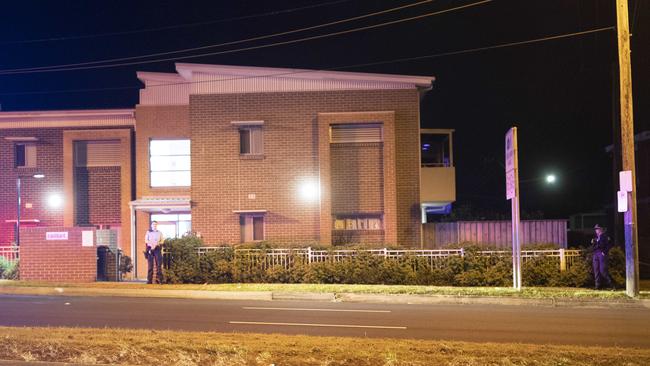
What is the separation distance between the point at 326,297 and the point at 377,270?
113 inches

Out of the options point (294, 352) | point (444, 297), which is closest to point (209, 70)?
point (444, 297)

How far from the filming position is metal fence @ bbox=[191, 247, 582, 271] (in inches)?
719

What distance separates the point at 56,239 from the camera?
67.8 ft

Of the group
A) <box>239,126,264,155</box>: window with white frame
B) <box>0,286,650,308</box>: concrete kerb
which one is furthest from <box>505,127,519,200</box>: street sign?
<box>239,126,264,155</box>: window with white frame

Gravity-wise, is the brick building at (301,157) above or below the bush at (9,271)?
Answer: above

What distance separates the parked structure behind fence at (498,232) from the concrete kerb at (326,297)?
5515 mm

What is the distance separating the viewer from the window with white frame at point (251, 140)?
24.2 meters

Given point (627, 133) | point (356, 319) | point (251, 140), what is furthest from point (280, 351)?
point (251, 140)

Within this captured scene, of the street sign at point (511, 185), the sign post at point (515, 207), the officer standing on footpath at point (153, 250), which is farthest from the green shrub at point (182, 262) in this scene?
the street sign at point (511, 185)

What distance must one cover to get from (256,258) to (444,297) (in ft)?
21.1

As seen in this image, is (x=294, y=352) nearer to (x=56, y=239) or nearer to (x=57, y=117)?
(x=56, y=239)

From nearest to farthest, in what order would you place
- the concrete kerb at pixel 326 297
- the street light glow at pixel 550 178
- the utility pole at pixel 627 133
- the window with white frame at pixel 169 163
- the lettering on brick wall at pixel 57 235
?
the concrete kerb at pixel 326 297 → the utility pole at pixel 627 133 → the lettering on brick wall at pixel 57 235 → the window with white frame at pixel 169 163 → the street light glow at pixel 550 178

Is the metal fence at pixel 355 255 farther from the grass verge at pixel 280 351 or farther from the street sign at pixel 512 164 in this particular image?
the grass verge at pixel 280 351

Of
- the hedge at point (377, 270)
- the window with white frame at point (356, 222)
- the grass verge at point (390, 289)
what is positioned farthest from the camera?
the window with white frame at point (356, 222)
